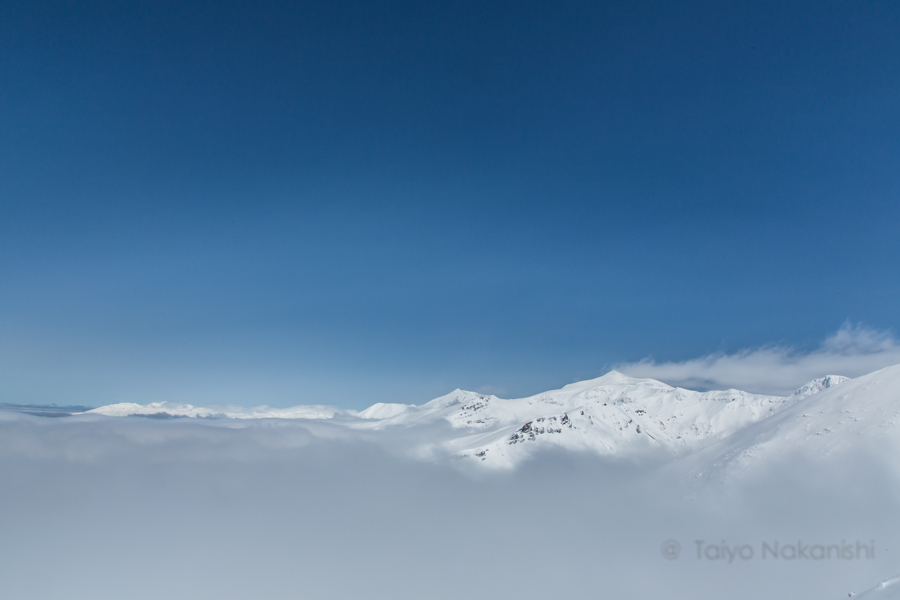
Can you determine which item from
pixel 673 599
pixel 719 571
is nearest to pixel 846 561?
pixel 719 571

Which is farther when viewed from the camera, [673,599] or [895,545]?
[673,599]

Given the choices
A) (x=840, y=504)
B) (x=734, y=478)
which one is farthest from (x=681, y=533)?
(x=840, y=504)

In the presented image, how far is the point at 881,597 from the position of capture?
36688mm

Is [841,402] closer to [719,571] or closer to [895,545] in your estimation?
[895,545]

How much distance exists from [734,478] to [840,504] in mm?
41747

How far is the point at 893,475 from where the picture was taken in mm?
117375

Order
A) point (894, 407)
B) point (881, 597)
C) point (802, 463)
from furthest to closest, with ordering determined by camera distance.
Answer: point (802, 463) < point (894, 407) < point (881, 597)

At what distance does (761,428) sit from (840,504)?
71295mm

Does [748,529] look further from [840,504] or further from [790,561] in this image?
[840,504]

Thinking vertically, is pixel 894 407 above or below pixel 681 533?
above

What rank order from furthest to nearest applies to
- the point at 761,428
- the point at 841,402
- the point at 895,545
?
the point at 761,428
the point at 841,402
the point at 895,545

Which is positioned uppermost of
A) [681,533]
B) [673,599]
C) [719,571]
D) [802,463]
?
[802,463]

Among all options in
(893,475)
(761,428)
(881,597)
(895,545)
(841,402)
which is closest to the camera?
(881,597)

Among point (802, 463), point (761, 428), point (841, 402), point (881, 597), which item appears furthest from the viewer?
point (761, 428)
